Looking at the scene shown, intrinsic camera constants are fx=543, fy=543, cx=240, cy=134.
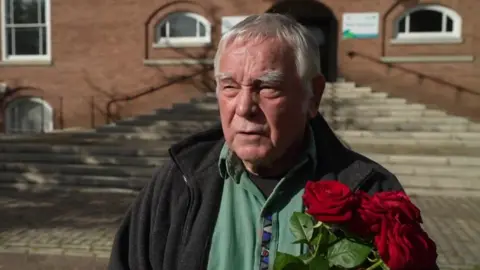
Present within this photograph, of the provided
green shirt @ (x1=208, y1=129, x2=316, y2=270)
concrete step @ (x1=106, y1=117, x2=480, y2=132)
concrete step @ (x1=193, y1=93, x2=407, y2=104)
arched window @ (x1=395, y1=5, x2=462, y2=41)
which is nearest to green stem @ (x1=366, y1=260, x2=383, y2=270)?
green shirt @ (x1=208, y1=129, x2=316, y2=270)

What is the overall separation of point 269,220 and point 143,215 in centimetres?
44

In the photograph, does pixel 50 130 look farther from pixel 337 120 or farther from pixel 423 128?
pixel 423 128

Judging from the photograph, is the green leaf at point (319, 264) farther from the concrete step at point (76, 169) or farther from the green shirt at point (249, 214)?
the concrete step at point (76, 169)

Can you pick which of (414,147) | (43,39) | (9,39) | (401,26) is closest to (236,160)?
(414,147)

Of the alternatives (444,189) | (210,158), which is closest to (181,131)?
(444,189)

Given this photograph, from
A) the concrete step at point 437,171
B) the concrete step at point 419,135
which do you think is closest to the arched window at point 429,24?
the concrete step at point 419,135

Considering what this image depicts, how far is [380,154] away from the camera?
408 inches

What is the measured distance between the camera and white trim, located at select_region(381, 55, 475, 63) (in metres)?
15.4

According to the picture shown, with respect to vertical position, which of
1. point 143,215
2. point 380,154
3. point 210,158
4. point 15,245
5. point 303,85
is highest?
point 303,85

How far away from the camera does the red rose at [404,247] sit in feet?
4.04

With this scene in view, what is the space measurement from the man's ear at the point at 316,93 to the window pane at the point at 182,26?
1559 cm

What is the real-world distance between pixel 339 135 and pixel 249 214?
10435 mm

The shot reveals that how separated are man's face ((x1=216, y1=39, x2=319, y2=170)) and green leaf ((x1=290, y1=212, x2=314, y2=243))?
350mm

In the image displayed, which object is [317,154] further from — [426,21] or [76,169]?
[426,21]
